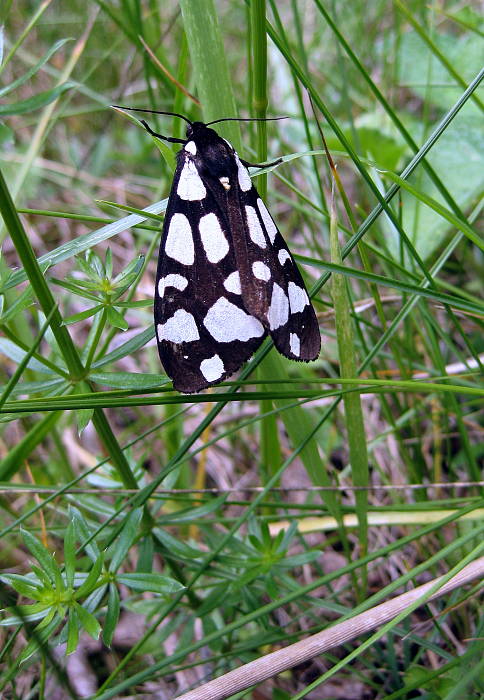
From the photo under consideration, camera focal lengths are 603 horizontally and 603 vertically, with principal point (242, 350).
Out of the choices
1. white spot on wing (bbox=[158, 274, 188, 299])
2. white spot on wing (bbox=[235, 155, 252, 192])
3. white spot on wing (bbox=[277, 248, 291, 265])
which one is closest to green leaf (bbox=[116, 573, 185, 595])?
white spot on wing (bbox=[158, 274, 188, 299])

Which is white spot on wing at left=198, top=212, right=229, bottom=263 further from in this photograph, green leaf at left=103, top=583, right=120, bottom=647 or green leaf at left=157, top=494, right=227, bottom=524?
green leaf at left=103, top=583, right=120, bottom=647

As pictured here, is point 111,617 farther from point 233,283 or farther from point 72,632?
point 233,283

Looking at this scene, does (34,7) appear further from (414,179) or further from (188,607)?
(188,607)

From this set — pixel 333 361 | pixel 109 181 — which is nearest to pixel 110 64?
pixel 109 181

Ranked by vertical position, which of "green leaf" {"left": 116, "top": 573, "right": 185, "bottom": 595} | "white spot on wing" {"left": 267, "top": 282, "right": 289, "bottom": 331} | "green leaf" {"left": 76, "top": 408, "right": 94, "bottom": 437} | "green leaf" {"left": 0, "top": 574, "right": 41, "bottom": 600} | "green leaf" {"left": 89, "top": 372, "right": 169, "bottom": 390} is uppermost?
"white spot on wing" {"left": 267, "top": 282, "right": 289, "bottom": 331}

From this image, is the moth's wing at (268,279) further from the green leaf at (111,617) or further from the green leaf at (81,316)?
the green leaf at (111,617)

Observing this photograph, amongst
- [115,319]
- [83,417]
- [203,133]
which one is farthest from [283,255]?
[83,417]
